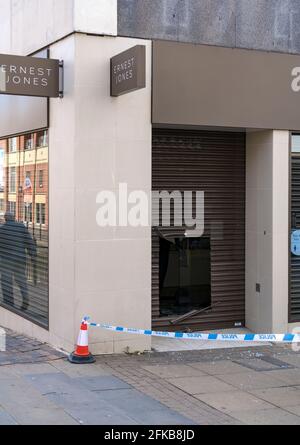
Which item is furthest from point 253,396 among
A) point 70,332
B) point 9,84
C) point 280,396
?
point 9,84

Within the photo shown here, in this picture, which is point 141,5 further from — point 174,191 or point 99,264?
point 99,264

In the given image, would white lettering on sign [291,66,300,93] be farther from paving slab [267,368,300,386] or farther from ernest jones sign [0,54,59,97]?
paving slab [267,368,300,386]

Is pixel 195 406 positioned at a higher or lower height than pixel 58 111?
lower

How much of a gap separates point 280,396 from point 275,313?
2.77 metres

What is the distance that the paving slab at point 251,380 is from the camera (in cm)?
738

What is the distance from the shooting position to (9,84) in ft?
27.3

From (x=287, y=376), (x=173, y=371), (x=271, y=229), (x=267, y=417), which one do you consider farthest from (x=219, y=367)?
(x=271, y=229)

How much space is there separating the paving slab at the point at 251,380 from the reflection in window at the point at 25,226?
2.97 m

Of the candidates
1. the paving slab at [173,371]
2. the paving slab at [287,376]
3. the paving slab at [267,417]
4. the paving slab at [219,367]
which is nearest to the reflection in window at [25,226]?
the paving slab at [173,371]

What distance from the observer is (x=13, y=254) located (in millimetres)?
10570

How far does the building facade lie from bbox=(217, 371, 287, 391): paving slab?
156cm

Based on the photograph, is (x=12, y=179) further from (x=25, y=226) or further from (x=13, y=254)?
(x=13, y=254)

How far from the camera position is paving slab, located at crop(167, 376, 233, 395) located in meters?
7.18

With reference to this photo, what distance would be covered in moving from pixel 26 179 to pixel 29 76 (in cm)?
212
